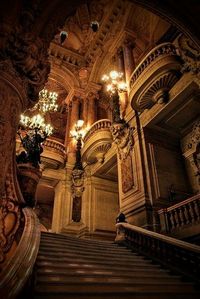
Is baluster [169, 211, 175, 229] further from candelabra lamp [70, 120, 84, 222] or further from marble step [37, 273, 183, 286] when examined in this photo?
candelabra lamp [70, 120, 84, 222]

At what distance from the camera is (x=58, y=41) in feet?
56.3

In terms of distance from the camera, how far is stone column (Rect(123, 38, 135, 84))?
41.0 ft

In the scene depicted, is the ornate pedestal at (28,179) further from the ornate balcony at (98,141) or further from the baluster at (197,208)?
the ornate balcony at (98,141)

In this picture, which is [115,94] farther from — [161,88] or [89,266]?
[89,266]

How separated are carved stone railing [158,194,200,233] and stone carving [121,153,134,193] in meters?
1.84

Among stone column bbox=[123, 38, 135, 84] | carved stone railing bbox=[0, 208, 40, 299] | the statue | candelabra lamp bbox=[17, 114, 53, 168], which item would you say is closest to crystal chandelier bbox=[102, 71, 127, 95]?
stone column bbox=[123, 38, 135, 84]

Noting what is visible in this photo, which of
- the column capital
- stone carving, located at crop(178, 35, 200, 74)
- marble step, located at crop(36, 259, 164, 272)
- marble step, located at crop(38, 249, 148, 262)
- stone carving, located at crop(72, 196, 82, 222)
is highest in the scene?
the column capital

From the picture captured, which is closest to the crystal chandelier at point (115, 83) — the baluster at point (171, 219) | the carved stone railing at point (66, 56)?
the baluster at point (171, 219)

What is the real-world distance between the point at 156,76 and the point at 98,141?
4673 mm

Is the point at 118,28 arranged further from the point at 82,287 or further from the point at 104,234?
the point at 82,287

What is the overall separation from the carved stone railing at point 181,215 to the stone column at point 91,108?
893cm

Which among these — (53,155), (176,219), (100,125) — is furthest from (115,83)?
(176,219)

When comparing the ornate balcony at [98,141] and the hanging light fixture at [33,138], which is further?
the ornate balcony at [98,141]

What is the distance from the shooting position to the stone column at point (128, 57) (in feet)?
41.0
